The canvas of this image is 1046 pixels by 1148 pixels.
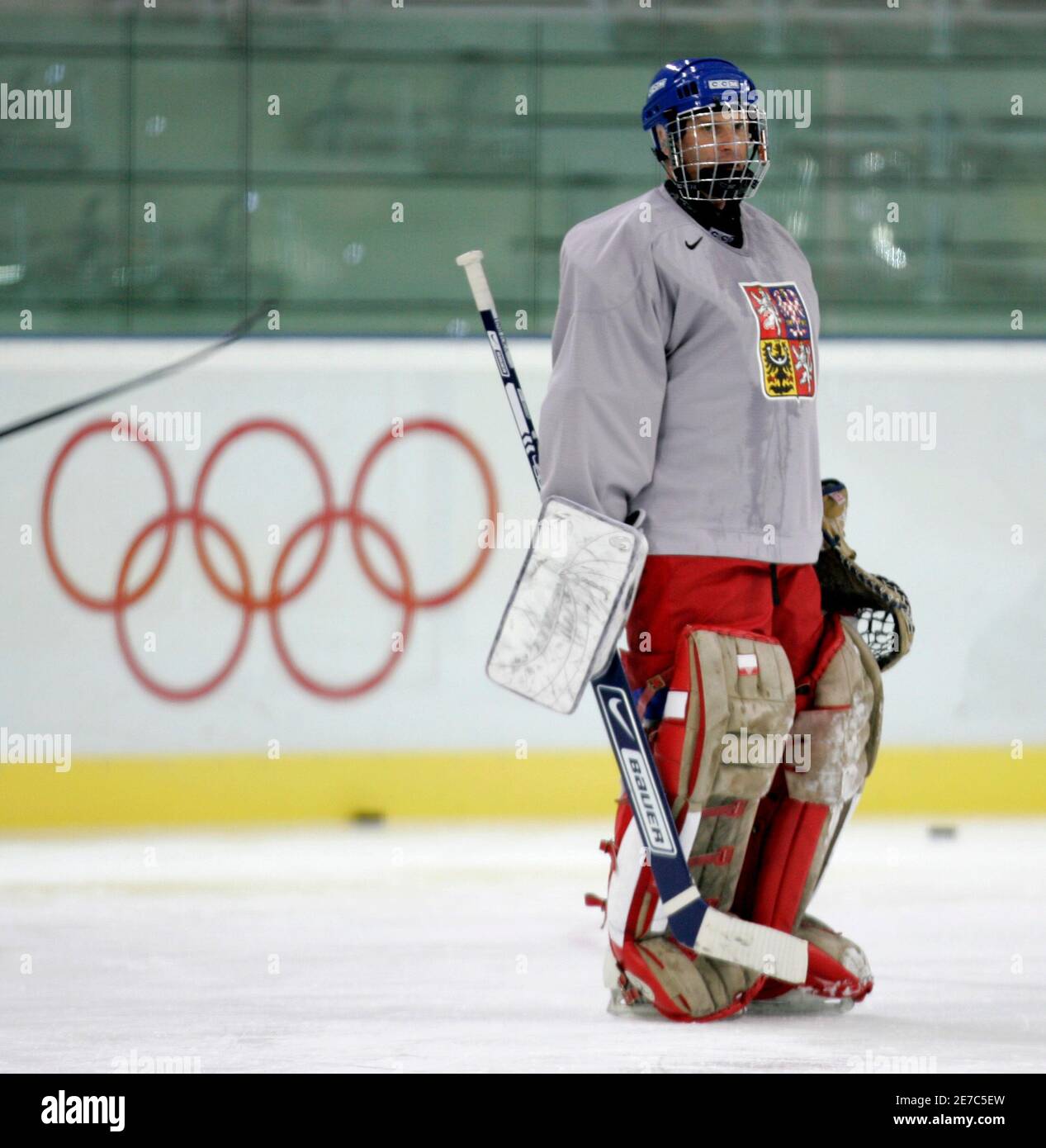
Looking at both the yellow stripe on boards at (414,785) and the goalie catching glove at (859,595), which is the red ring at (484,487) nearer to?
the yellow stripe on boards at (414,785)

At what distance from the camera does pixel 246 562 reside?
17.8ft

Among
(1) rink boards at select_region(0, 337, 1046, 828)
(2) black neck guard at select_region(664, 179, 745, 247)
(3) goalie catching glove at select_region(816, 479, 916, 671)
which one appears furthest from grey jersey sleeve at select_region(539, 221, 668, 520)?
(1) rink boards at select_region(0, 337, 1046, 828)

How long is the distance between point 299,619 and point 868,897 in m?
2.00

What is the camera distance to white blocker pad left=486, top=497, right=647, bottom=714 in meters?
2.48

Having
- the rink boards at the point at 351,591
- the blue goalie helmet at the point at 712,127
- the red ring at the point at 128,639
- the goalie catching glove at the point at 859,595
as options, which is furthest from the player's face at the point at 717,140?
the red ring at the point at 128,639

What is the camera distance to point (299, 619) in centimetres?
543

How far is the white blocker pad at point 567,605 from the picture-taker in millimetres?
2480

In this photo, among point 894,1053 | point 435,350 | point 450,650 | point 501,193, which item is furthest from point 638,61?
point 894,1053

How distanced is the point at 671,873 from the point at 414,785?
2882 mm

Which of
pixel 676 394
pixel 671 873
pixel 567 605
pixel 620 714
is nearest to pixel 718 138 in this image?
pixel 676 394

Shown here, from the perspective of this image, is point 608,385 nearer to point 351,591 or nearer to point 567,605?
point 567,605

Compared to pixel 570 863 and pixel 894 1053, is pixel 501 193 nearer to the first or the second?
pixel 570 863

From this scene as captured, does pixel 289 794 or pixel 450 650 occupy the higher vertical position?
pixel 450 650

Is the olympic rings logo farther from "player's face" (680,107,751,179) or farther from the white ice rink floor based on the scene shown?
"player's face" (680,107,751,179)
